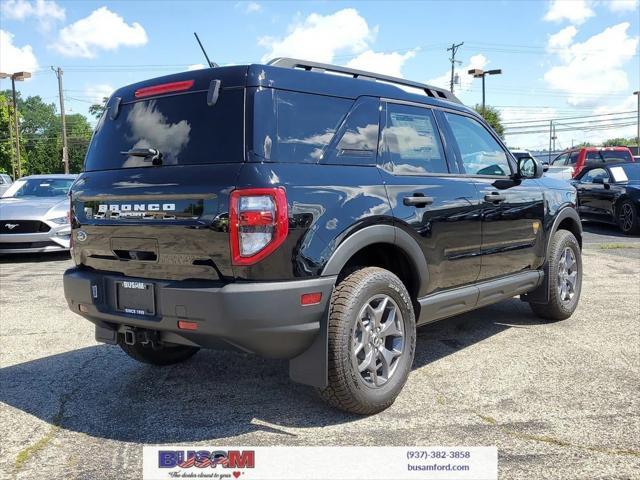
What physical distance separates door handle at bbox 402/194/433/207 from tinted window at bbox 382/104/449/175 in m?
0.17

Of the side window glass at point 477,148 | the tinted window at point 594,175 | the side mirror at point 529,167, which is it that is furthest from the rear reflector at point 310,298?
the tinted window at point 594,175

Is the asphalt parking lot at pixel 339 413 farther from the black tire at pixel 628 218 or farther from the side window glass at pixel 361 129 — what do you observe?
the black tire at pixel 628 218

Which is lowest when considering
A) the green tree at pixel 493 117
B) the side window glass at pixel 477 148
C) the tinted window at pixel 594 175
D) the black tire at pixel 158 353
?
the black tire at pixel 158 353

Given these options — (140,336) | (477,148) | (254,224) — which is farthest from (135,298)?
(477,148)

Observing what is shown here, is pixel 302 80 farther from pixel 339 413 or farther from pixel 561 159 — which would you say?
pixel 561 159

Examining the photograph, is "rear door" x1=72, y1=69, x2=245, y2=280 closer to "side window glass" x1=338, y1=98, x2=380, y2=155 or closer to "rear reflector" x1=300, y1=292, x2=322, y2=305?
"rear reflector" x1=300, y1=292, x2=322, y2=305

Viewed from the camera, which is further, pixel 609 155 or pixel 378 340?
pixel 609 155

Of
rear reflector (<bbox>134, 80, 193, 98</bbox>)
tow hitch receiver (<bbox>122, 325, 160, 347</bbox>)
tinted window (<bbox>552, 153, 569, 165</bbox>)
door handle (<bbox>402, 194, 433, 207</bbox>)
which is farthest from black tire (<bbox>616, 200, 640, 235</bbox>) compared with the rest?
tow hitch receiver (<bbox>122, 325, 160, 347</bbox>)

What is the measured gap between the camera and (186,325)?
10.00 ft

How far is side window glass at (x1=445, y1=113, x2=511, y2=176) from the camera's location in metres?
4.43

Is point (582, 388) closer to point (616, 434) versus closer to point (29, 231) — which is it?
point (616, 434)

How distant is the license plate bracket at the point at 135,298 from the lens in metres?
3.17

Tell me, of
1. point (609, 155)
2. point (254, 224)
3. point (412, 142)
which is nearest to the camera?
point (254, 224)

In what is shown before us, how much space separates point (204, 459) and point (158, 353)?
1.97 meters
